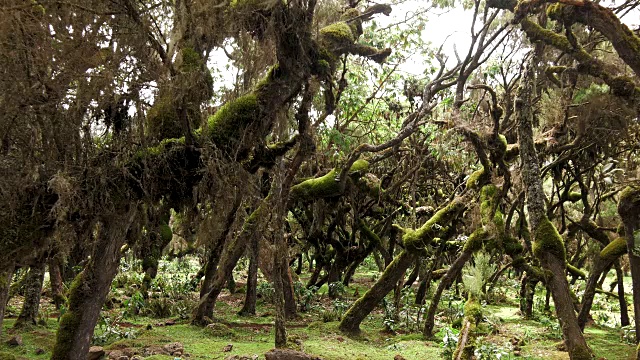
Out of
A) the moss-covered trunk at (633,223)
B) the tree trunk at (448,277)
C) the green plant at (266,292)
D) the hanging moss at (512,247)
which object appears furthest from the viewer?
the green plant at (266,292)

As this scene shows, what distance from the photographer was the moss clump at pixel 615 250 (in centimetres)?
850

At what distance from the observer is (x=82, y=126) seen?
482cm

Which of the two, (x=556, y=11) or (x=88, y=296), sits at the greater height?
(x=556, y=11)

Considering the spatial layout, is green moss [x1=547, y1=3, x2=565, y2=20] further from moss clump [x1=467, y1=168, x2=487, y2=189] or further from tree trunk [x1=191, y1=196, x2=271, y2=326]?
tree trunk [x1=191, y1=196, x2=271, y2=326]

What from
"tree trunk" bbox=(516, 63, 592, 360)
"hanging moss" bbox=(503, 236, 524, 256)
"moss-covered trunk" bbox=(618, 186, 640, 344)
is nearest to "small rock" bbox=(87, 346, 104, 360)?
"tree trunk" bbox=(516, 63, 592, 360)

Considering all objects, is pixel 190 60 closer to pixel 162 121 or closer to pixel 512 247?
pixel 162 121

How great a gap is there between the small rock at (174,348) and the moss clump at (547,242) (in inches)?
208

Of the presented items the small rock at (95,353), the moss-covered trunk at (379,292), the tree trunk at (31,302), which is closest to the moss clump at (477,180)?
the moss-covered trunk at (379,292)

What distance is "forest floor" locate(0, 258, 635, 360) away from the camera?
26.1 feet

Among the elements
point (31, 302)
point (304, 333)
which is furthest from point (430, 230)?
point (31, 302)

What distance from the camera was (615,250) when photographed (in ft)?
28.2

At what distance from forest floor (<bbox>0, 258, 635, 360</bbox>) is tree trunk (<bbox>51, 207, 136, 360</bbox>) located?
1676 millimetres

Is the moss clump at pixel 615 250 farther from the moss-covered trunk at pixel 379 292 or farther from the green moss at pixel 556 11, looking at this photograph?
the green moss at pixel 556 11

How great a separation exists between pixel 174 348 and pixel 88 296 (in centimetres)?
232
